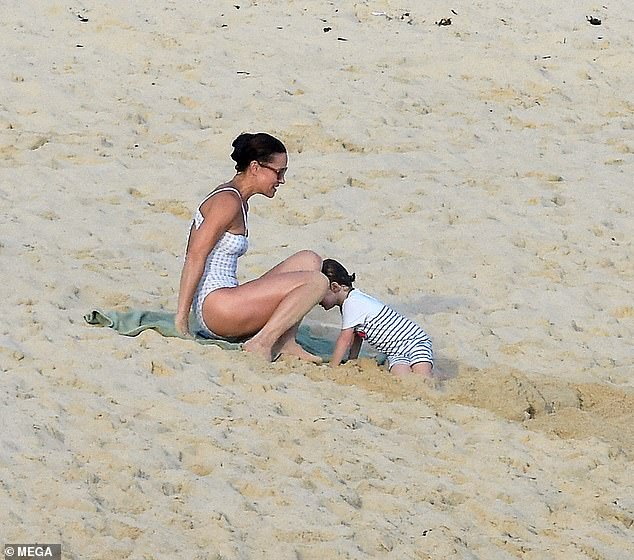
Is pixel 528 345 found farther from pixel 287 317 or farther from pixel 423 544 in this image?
pixel 423 544

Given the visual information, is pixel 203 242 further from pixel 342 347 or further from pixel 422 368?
pixel 422 368

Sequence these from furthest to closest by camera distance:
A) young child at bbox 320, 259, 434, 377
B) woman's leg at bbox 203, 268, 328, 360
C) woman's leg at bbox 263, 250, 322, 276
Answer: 1. woman's leg at bbox 263, 250, 322, 276
2. young child at bbox 320, 259, 434, 377
3. woman's leg at bbox 203, 268, 328, 360

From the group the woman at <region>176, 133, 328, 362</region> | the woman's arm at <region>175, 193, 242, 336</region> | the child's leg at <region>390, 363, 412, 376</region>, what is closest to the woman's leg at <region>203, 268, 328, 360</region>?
the woman at <region>176, 133, 328, 362</region>

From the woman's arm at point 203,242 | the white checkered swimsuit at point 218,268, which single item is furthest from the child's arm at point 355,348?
the woman's arm at point 203,242

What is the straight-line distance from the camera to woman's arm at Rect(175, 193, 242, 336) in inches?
218

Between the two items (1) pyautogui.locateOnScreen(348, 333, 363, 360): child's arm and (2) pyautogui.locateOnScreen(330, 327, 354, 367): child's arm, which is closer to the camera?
(2) pyautogui.locateOnScreen(330, 327, 354, 367): child's arm

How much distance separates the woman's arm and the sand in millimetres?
248

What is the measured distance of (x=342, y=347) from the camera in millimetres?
5598

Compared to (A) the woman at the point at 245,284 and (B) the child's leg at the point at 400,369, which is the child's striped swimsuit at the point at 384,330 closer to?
(B) the child's leg at the point at 400,369

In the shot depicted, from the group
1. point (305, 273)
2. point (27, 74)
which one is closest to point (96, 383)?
point (305, 273)

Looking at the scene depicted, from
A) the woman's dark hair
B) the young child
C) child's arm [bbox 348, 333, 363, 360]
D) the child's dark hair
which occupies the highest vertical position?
the woman's dark hair

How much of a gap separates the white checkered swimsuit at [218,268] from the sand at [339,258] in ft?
1.25

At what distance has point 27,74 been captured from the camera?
9.09 meters

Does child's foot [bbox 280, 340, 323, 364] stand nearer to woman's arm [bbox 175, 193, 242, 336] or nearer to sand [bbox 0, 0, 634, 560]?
sand [bbox 0, 0, 634, 560]
